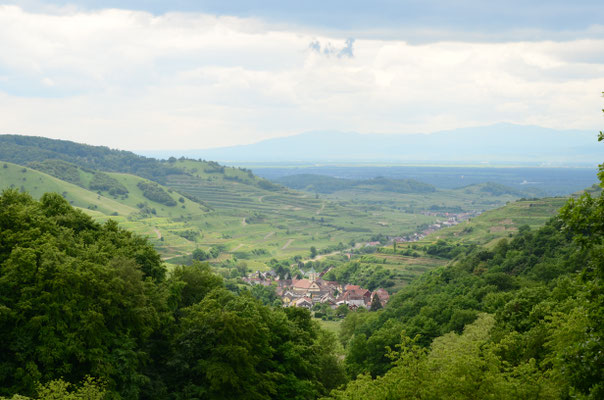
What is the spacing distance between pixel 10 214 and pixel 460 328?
40.2 meters

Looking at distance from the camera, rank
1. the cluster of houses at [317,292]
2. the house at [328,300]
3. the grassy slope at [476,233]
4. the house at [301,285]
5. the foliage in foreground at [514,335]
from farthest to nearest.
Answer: the house at [301,285], the grassy slope at [476,233], the house at [328,300], the cluster of houses at [317,292], the foliage in foreground at [514,335]

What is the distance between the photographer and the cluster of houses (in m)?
133

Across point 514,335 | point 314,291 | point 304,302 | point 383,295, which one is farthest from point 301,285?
point 514,335

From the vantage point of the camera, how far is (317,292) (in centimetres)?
15462

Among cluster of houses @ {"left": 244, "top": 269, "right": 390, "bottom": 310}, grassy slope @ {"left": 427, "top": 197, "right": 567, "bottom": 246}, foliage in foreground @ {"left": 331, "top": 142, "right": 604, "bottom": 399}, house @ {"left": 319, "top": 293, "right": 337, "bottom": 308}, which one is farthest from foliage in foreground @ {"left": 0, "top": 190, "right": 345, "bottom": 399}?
grassy slope @ {"left": 427, "top": 197, "right": 567, "bottom": 246}

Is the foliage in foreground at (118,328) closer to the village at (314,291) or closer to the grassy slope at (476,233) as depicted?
the village at (314,291)

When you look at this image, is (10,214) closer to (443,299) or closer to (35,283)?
(35,283)

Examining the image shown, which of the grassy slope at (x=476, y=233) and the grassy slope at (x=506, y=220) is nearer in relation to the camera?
the grassy slope at (x=476, y=233)

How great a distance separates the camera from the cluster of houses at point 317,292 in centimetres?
13325

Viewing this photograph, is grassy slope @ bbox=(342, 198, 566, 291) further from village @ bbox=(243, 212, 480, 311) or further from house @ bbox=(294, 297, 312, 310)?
house @ bbox=(294, 297, 312, 310)

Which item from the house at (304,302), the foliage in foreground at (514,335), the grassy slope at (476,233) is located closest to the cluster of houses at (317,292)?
the house at (304,302)

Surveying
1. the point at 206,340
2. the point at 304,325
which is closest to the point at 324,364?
the point at 304,325

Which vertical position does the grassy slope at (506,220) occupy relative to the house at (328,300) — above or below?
above

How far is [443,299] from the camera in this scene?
6756 cm
